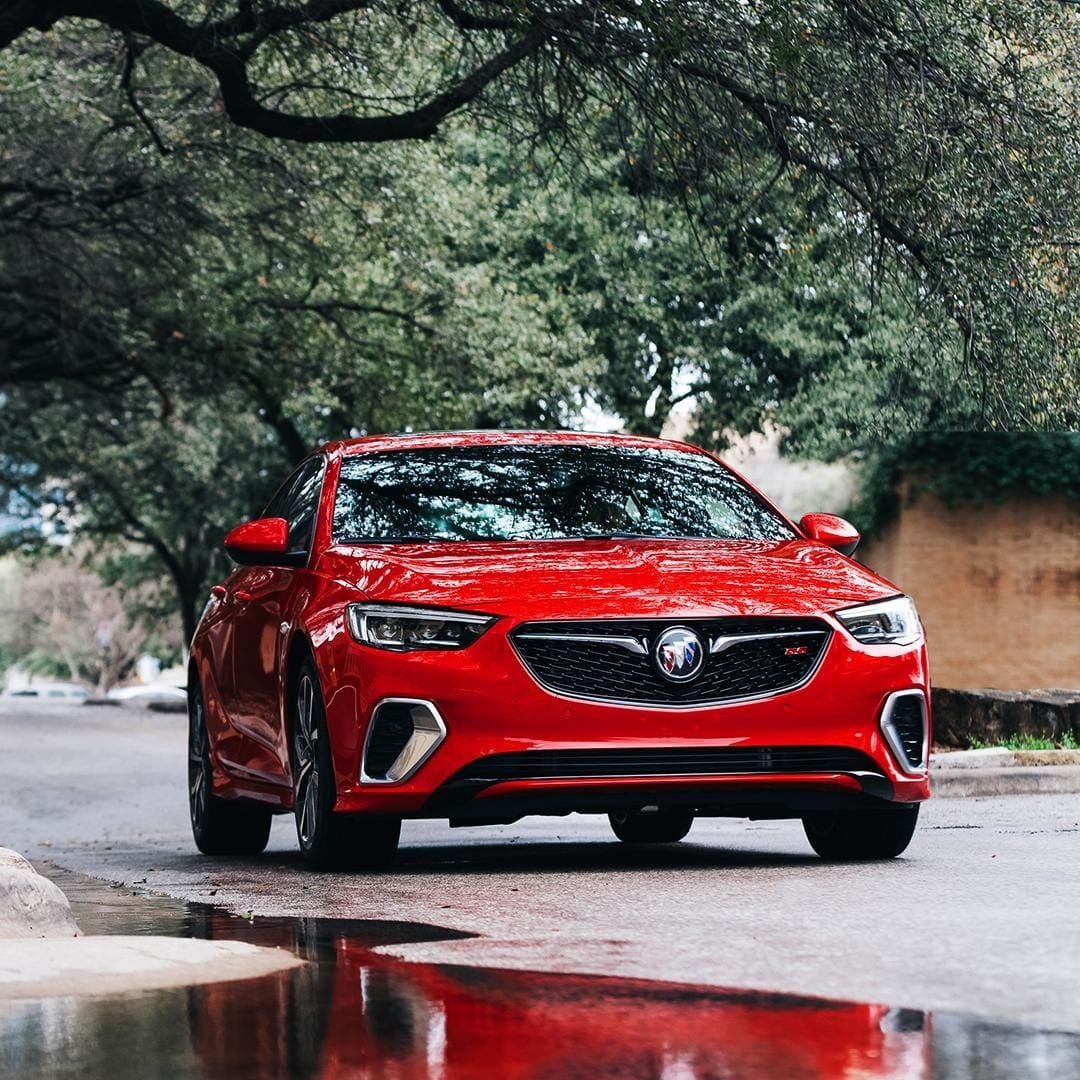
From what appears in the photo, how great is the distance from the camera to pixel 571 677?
7.58 m

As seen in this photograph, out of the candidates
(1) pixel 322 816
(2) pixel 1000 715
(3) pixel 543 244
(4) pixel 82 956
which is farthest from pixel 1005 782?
(3) pixel 543 244

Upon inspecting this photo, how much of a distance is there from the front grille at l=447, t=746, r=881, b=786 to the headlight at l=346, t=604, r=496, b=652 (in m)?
0.45

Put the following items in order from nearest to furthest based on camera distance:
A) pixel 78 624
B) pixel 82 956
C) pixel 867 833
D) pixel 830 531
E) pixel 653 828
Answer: pixel 82 956 → pixel 867 833 → pixel 830 531 → pixel 653 828 → pixel 78 624

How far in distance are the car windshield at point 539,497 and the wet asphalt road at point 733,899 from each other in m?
1.35

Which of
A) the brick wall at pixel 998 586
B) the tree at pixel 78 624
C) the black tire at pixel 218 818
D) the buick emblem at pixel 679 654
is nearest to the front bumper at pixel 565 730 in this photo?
the buick emblem at pixel 679 654

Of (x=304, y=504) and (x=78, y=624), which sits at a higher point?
(x=304, y=504)

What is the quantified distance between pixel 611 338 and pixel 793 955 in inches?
1091

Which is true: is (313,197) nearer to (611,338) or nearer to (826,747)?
(611,338)

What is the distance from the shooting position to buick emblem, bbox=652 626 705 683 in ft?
24.9

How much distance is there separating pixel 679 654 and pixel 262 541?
1996mm

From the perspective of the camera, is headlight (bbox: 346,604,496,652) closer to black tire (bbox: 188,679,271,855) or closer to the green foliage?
black tire (bbox: 188,679,271,855)

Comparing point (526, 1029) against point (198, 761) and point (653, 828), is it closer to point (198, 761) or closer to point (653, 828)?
point (653, 828)

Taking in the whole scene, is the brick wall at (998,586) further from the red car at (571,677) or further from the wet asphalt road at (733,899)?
the red car at (571,677)

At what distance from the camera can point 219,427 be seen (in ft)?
132
